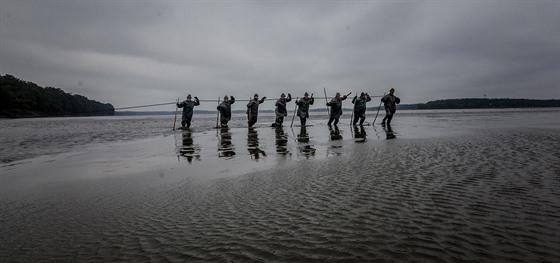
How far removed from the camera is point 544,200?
13.3ft

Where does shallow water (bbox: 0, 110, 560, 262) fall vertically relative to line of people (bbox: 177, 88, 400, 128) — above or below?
below

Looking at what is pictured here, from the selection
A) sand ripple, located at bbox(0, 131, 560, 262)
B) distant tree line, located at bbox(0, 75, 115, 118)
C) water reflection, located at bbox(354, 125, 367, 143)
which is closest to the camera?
sand ripple, located at bbox(0, 131, 560, 262)

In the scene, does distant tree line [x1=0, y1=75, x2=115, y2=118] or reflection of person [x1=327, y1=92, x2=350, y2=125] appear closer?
reflection of person [x1=327, y1=92, x2=350, y2=125]

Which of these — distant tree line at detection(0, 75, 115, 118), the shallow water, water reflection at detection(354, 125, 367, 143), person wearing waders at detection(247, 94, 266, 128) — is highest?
distant tree line at detection(0, 75, 115, 118)

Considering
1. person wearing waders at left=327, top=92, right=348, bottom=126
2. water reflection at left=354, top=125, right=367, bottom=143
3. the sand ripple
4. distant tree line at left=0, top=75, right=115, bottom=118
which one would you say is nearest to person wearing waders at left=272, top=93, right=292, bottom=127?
person wearing waders at left=327, top=92, right=348, bottom=126

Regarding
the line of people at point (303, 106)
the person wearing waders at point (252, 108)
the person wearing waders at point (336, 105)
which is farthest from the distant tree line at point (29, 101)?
the person wearing waders at point (336, 105)

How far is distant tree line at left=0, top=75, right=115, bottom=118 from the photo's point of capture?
225 feet

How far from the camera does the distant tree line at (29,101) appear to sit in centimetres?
6844

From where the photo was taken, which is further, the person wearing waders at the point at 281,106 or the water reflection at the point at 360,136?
the person wearing waders at the point at 281,106

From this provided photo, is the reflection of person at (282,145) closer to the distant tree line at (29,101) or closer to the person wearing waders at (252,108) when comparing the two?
the person wearing waders at (252,108)

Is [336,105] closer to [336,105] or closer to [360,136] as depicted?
[336,105]

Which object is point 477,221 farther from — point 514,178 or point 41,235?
point 41,235

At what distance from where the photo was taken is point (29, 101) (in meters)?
76.1

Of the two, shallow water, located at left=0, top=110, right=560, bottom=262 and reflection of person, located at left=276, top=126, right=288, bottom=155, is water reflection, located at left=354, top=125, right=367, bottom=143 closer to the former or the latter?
reflection of person, located at left=276, top=126, right=288, bottom=155
